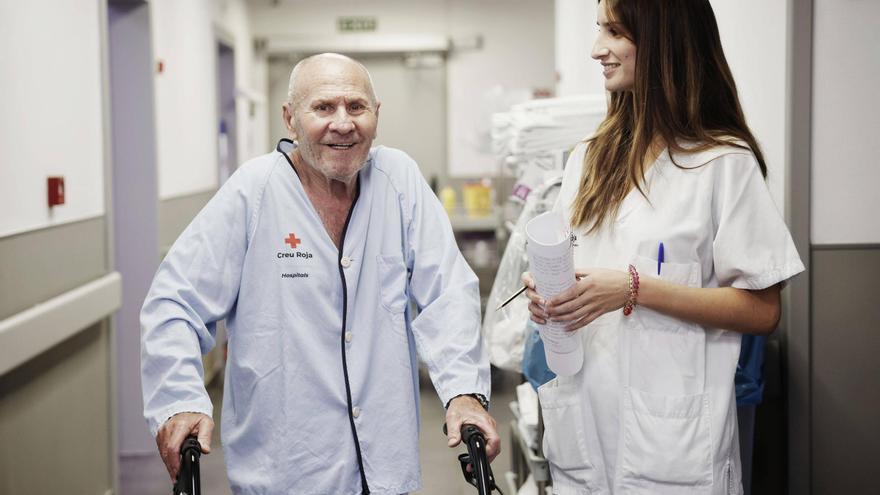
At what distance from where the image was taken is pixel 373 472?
5.57ft

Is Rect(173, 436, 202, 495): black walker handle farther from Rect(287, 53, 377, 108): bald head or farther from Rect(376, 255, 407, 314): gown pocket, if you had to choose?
Rect(287, 53, 377, 108): bald head

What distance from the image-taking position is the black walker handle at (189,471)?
134 centimetres

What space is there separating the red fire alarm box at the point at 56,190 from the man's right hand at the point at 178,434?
67.9 inches

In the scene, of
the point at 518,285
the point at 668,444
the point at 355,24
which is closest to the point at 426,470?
the point at 518,285

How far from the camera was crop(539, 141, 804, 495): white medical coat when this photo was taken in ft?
5.34

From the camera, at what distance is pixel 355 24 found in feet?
27.0

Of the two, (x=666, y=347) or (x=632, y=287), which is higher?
(x=632, y=287)

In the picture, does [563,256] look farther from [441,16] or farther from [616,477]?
[441,16]

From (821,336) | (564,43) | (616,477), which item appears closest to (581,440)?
(616,477)

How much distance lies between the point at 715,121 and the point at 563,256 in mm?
414

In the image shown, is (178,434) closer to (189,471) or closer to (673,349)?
(189,471)

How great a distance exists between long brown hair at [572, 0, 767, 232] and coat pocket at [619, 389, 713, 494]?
13.5 inches

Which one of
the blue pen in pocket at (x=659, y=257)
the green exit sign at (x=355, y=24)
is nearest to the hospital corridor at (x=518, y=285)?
the blue pen in pocket at (x=659, y=257)

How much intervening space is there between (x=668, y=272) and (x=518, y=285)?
901 mm
